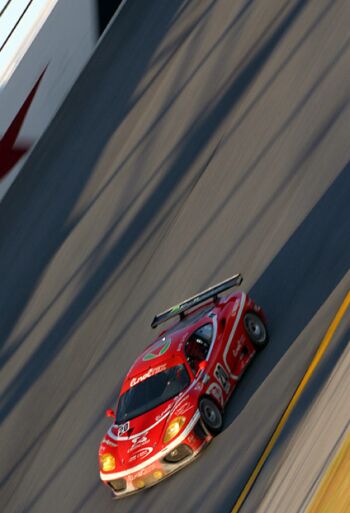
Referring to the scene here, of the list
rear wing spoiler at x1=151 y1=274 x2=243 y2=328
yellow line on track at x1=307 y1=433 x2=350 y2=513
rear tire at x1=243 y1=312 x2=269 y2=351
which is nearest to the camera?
yellow line on track at x1=307 y1=433 x2=350 y2=513

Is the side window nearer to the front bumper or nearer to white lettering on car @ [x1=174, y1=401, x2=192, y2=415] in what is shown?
white lettering on car @ [x1=174, y1=401, x2=192, y2=415]

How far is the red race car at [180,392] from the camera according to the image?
41.9ft

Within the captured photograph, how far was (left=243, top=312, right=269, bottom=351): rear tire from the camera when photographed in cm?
1374

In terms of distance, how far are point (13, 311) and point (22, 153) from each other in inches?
150

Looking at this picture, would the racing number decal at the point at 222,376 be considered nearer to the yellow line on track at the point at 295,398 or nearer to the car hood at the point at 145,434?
the car hood at the point at 145,434

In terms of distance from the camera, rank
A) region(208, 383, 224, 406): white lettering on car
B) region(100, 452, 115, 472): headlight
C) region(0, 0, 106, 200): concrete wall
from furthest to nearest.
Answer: region(0, 0, 106, 200): concrete wall → region(100, 452, 115, 472): headlight → region(208, 383, 224, 406): white lettering on car

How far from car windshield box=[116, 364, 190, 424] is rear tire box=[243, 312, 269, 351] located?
3.42 feet

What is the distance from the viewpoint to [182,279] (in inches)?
662

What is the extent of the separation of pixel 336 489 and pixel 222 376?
346 centimetres

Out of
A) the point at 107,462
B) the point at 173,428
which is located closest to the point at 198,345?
the point at 173,428


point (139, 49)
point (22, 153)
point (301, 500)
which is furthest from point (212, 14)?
point (301, 500)

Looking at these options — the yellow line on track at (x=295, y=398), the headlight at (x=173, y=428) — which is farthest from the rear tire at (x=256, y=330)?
the headlight at (x=173, y=428)

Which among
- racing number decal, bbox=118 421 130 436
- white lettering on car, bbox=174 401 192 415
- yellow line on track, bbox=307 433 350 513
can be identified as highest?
yellow line on track, bbox=307 433 350 513

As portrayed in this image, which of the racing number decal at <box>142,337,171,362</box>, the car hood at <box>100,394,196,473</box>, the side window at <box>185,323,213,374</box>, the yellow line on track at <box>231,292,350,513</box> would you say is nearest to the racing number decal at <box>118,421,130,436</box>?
the car hood at <box>100,394,196,473</box>
